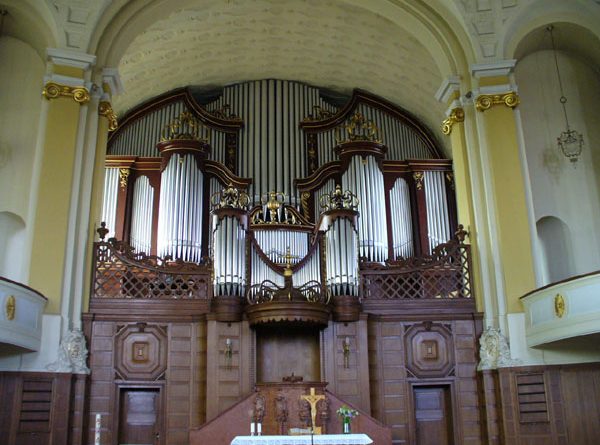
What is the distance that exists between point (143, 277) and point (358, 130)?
27.6ft

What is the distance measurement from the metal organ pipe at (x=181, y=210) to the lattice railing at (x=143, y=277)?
2745mm

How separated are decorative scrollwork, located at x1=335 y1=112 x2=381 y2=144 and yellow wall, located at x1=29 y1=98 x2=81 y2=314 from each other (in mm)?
7549

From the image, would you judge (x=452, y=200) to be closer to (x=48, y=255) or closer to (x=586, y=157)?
(x=586, y=157)

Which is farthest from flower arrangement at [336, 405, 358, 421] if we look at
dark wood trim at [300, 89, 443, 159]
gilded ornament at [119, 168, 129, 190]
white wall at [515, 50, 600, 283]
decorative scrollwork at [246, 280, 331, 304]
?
dark wood trim at [300, 89, 443, 159]

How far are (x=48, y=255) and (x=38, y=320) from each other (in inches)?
49.0

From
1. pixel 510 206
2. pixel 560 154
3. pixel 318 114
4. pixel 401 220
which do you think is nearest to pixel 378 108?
pixel 318 114

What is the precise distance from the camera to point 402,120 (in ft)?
70.0

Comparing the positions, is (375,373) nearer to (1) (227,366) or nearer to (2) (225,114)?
(1) (227,366)

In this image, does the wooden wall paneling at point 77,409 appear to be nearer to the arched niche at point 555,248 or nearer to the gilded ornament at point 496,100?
the gilded ornament at point 496,100

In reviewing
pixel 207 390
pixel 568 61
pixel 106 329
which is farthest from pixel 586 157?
pixel 106 329

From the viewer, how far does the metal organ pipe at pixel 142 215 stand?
18047 mm

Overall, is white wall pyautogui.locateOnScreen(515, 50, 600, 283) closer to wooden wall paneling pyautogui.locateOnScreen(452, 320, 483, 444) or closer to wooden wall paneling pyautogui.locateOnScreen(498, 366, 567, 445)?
wooden wall paneling pyautogui.locateOnScreen(452, 320, 483, 444)

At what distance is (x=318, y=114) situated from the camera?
21.3 m

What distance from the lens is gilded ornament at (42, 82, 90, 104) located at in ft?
47.0
